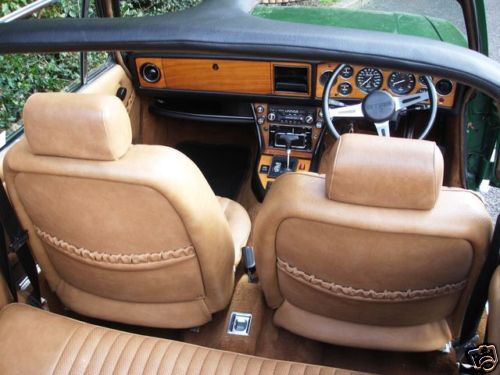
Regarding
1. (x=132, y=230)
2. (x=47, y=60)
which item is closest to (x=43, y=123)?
(x=132, y=230)

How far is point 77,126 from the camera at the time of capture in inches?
47.3

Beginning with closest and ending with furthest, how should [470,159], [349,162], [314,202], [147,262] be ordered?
[349,162]
[314,202]
[147,262]
[470,159]

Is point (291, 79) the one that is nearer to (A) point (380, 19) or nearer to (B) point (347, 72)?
(B) point (347, 72)

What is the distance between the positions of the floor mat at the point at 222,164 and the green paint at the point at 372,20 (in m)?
0.97

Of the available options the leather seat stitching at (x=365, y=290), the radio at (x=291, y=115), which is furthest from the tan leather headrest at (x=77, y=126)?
the radio at (x=291, y=115)

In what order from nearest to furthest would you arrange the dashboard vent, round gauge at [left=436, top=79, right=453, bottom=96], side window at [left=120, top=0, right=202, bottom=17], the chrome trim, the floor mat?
the chrome trim
round gauge at [left=436, top=79, right=453, bottom=96]
the dashboard vent
the floor mat
side window at [left=120, top=0, right=202, bottom=17]

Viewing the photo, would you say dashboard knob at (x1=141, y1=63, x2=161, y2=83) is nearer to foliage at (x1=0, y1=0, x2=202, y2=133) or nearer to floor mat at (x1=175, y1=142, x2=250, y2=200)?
foliage at (x1=0, y1=0, x2=202, y2=133)

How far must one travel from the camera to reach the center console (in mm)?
2754

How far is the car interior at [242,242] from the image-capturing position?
2.64 feet

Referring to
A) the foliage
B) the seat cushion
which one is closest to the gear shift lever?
the seat cushion

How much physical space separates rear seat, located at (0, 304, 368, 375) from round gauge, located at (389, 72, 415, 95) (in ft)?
5.34

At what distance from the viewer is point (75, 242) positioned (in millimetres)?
1479

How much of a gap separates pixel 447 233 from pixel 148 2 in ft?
12.3

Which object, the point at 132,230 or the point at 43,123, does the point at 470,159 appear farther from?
the point at 43,123
